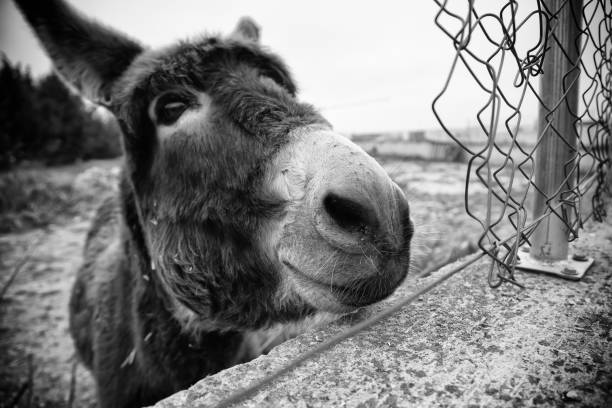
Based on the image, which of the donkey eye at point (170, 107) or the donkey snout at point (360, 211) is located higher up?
the donkey eye at point (170, 107)

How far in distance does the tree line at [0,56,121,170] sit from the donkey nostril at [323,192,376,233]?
1528 centimetres

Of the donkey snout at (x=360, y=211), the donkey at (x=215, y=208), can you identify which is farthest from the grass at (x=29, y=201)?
the donkey snout at (x=360, y=211)

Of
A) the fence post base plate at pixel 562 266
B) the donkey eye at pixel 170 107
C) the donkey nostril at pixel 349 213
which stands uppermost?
the donkey eye at pixel 170 107

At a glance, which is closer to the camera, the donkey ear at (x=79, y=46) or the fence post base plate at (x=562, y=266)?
the fence post base plate at (x=562, y=266)

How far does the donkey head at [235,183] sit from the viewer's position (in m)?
1.02

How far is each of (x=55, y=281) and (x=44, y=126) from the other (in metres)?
15.2

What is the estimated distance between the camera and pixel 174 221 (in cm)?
157

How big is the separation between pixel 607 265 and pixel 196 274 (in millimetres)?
2047

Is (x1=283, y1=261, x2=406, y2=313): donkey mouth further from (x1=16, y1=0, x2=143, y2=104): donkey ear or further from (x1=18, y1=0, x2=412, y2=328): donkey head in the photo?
(x1=16, y1=0, x2=143, y2=104): donkey ear

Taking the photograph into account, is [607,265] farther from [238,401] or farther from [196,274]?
[196,274]

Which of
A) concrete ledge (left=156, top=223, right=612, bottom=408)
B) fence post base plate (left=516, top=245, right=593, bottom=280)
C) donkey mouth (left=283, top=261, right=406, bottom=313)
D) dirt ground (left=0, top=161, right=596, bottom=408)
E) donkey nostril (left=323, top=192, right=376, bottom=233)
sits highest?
donkey nostril (left=323, top=192, right=376, bottom=233)

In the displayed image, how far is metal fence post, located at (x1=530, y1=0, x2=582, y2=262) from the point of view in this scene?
52.7 inches

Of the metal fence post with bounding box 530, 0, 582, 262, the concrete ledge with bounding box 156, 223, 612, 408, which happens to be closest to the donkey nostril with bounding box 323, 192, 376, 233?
the concrete ledge with bounding box 156, 223, 612, 408

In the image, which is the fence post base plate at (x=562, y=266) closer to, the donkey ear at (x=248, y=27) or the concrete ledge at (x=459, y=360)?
the concrete ledge at (x=459, y=360)
